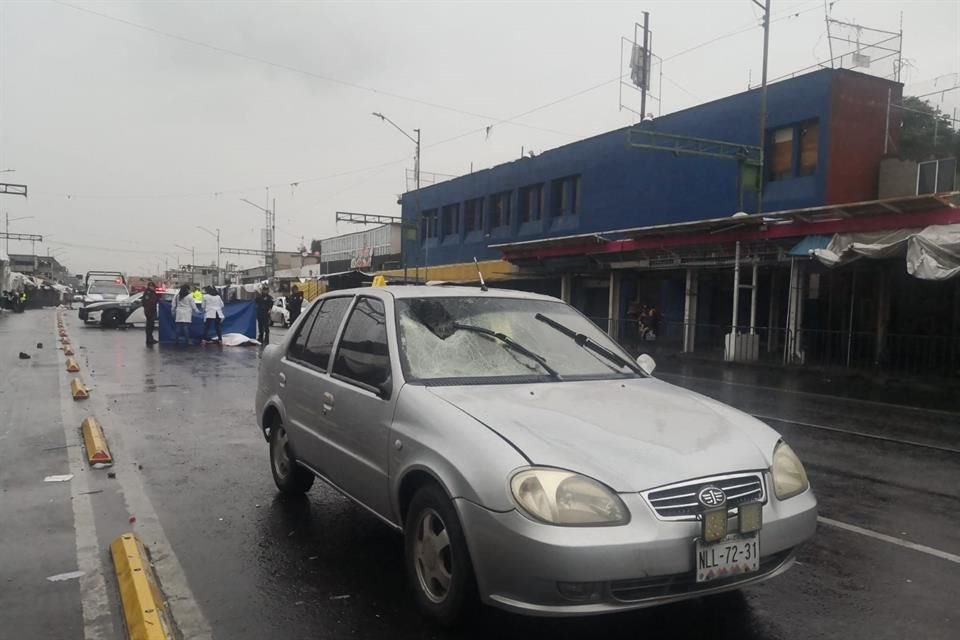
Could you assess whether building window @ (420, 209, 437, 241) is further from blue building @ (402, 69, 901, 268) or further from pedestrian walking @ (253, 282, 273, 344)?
pedestrian walking @ (253, 282, 273, 344)

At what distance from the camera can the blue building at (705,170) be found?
22.2 meters

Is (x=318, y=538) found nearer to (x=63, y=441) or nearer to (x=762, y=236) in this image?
(x=63, y=441)

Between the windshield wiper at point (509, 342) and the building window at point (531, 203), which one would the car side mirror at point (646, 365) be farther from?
the building window at point (531, 203)

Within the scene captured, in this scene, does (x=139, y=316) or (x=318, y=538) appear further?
(x=139, y=316)

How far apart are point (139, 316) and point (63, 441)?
24.8 metres

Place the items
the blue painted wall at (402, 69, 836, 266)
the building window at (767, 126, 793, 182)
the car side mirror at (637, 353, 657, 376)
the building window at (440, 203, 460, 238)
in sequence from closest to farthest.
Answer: the car side mirror at (637, 353, 657, 376) → the blue painted wall at (402, 69, 836, 266) → the building window at (767, 126, 793, 182) → the building window at (440, 203, 460, 238)

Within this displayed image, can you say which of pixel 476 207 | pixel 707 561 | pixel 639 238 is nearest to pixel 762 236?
pixel 639 238

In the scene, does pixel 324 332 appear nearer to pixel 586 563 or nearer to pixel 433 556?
pixel 433 556

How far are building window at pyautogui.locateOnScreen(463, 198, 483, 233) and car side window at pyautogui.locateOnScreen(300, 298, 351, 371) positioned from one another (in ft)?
116

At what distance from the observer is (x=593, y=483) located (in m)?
3.06

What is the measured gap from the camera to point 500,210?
127ft

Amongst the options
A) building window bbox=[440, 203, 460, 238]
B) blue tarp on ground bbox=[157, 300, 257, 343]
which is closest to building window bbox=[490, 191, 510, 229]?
building window bbox=[440, 203, 460, 238]

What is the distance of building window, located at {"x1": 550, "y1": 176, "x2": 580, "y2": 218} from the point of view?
33.0m

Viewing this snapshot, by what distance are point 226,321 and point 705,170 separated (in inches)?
639
